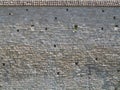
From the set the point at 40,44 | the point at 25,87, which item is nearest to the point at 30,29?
the point at 40,44

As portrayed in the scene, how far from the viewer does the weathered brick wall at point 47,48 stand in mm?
18766

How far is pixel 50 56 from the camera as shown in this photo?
18.8 meters

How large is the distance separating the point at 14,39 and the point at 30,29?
0.61 meters

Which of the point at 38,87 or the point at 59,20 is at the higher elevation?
the point at 59,20

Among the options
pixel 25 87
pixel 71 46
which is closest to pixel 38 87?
pixel 25 87

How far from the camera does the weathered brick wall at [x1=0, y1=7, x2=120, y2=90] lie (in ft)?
61.6

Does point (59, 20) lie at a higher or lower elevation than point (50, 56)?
higher

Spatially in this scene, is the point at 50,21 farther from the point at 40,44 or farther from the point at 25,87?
the point at 25,87

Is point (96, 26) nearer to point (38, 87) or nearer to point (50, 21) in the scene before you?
point (50, 21)

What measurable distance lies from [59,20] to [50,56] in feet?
3.91

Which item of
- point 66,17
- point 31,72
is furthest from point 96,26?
point 31,72

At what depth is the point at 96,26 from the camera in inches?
742

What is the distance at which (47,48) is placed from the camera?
1880 centimetres

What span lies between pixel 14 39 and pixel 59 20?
157 centimetres
